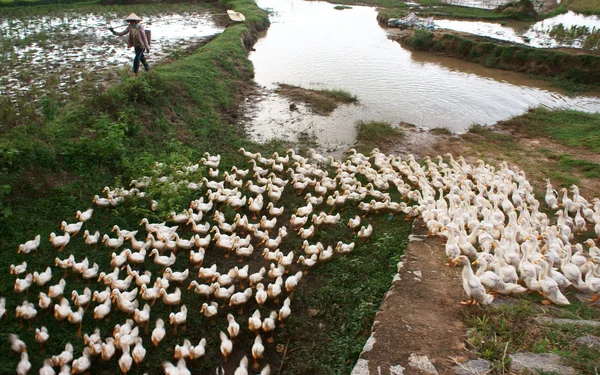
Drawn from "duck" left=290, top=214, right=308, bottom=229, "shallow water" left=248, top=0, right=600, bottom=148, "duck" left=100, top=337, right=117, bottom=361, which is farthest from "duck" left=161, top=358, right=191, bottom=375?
"shallow water" left=248, top=0, right=600, bottom=148

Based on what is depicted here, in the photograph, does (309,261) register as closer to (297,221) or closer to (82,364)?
(297,221)

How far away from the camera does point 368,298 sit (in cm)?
620

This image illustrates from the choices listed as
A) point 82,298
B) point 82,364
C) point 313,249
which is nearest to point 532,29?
point 313,249

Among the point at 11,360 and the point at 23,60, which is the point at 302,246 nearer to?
the point at 11,360

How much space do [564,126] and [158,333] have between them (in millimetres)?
14256

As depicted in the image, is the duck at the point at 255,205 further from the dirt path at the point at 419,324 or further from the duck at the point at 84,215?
the dirt path at the point at 419,324

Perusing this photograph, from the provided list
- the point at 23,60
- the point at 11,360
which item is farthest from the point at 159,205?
the point at 23,60

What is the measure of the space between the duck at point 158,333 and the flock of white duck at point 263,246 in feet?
0.05

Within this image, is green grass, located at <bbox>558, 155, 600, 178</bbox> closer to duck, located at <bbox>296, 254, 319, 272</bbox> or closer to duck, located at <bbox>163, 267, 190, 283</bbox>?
duck, located at <bbox>296, 254, 319, 272</bbox>

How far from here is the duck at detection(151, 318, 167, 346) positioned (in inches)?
215

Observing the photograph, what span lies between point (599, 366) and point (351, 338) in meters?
2.85

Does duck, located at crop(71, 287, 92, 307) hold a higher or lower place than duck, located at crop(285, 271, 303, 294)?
lower

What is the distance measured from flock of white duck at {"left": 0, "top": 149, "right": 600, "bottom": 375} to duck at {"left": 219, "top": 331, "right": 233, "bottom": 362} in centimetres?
2

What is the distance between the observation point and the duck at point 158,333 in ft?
17.9
